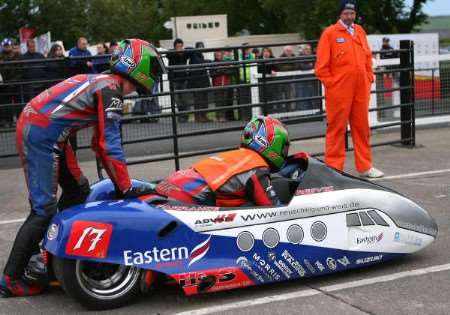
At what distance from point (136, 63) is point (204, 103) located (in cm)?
500

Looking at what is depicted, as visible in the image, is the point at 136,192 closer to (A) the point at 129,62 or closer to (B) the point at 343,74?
(A) the point at 129,62

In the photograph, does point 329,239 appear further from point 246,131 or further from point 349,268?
point 246,131

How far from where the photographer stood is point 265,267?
4.78 metres

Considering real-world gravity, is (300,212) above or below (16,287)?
above

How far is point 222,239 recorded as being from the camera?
4.70 meters

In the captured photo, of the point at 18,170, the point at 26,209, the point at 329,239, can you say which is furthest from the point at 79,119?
the point at 18,170

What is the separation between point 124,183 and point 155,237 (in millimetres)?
473

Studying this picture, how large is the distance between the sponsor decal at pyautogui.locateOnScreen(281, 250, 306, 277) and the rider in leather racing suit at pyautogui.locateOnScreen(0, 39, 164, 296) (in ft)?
3.37

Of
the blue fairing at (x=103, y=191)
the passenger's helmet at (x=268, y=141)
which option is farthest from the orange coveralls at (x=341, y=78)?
the blue fairing at (x=103, y=191)

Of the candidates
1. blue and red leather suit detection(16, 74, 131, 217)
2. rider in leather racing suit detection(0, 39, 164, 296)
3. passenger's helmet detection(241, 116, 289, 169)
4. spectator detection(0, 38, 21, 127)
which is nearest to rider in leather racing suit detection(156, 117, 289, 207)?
passenger's helmet detection(241, 116, 289, 169)

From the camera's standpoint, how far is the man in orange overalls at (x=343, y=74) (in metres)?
8.29

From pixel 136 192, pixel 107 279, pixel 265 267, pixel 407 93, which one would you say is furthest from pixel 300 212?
pixel 407 93

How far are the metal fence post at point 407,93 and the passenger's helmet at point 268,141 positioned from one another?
5.86m

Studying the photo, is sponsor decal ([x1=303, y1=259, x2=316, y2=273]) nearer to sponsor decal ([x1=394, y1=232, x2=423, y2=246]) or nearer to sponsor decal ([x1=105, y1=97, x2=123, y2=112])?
sponsor decal ([x1=394, y1=232, x2=423, y2=246])
